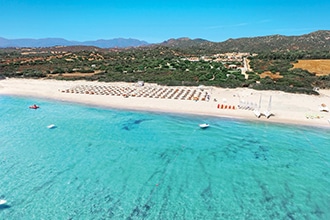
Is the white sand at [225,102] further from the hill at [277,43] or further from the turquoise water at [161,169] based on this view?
the hill at [277,43]

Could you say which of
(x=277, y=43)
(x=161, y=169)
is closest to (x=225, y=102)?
(x=161, y=169)

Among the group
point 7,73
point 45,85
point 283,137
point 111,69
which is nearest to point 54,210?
point 283,137

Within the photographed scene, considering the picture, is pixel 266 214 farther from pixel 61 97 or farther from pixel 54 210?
pixel 61 97

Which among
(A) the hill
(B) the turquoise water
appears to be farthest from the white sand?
(A) the hill

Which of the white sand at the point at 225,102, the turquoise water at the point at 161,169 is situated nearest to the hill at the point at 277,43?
the white sand at the point at 225,102

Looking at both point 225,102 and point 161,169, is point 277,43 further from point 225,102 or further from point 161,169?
point 161,169

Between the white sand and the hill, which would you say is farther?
the hill

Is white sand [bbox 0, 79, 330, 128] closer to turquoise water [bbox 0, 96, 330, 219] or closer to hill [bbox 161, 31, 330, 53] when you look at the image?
turquoise water [bbox 0, 96, 330, 219]
